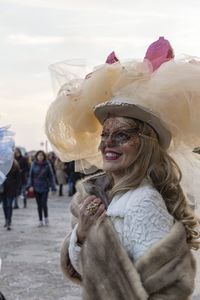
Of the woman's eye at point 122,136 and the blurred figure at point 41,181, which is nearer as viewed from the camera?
the woman's eye at point 122,136

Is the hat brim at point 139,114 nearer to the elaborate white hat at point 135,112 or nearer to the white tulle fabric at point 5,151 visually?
the elaborate white hat at point 135,112

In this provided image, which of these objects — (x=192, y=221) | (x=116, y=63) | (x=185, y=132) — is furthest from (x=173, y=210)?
(x=116, y=63)

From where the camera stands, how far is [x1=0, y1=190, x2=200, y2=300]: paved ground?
21.9 feet

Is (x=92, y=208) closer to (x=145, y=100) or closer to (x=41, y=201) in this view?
(x=145, y=100)

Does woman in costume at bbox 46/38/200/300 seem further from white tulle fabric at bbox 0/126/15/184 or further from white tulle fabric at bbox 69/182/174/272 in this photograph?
white tulle fabric at bbox 0/126/15/184

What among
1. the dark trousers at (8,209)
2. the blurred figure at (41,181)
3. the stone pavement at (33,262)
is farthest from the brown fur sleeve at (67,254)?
the blurred figure at (41,181)

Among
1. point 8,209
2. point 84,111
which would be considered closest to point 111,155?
point 84,111

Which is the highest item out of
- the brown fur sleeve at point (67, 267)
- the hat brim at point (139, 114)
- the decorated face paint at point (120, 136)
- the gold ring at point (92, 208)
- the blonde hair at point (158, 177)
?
the hat brim at point (139, 114)

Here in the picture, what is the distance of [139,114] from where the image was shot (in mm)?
2561

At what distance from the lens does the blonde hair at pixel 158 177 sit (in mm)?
2549

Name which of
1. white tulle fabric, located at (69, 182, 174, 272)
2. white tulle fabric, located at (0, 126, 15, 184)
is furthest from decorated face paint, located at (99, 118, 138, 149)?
white tulle fabric, located at (0, 126, 15, 184)

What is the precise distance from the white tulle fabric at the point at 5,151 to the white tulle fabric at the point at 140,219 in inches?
61.9

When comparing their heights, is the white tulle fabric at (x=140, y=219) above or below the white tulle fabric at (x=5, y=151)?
above

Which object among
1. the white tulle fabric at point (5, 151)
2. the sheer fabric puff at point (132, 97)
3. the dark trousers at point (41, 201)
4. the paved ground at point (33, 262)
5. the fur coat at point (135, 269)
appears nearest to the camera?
the fur coat at point (135, 269)
